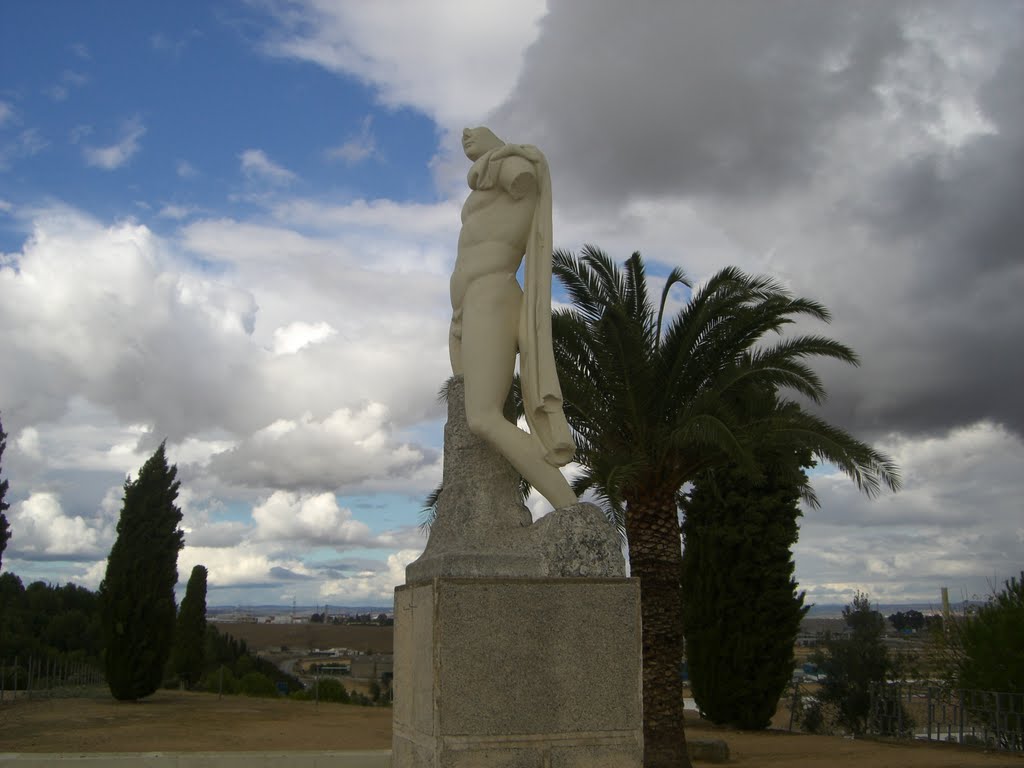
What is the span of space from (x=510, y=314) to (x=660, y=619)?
26.4 feet

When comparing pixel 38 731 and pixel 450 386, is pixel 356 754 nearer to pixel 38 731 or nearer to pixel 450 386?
pixel 450 386

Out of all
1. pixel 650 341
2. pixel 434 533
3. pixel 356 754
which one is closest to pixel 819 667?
pixel 650 341

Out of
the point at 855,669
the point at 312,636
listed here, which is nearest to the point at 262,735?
the point at 855,669

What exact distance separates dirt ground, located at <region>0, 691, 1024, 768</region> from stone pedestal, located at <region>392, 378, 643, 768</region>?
1050 centimetres

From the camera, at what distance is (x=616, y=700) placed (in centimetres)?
500

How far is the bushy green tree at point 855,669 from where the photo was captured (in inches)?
838

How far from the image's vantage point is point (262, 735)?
1727 cm

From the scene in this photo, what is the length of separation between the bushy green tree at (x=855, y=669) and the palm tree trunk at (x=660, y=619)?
10.1 meters

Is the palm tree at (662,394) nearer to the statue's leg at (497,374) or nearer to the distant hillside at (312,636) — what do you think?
the statue's leg at (497,374)

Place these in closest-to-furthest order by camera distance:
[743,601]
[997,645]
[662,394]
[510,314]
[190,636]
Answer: [510,314] → [662,394] → [997,645] → [743,601] → [190,636]

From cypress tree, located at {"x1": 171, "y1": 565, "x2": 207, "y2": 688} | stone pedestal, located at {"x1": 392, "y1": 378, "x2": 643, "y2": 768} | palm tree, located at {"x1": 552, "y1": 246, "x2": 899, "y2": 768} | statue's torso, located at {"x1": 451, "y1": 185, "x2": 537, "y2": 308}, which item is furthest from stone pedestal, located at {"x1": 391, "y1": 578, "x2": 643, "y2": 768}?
cypress tree, located at {"x1": 171, "y1": 565, "x2": 207, "y2": 688}

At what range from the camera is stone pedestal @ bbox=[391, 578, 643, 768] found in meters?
4.75

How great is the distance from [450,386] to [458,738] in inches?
87.2

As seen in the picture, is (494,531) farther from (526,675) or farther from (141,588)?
(141,588)
